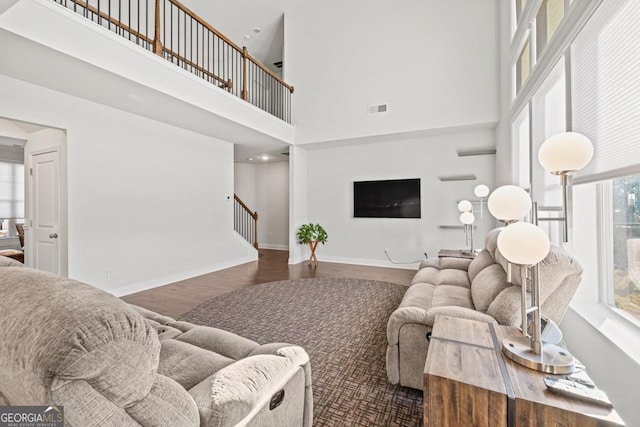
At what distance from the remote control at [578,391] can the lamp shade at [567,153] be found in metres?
0.79

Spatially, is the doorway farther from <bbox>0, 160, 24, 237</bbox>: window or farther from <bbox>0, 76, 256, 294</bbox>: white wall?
<bbox>0, 160, 24, 237</bbox>: window

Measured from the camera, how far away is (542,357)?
1102 mm

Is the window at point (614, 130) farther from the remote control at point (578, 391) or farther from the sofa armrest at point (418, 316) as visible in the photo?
the remote control at point (578, 391)

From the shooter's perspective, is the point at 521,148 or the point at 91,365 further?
the point at 521,148

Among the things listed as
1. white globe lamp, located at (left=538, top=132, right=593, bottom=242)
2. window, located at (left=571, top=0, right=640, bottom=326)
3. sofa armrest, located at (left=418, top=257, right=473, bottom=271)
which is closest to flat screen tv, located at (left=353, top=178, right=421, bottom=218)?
sofa armrest, located at (left=418, top=257, right=473, bottom=271)

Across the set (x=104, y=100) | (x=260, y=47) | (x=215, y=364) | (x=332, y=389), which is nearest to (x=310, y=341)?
(x=332, y=389)

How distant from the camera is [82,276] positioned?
356 cm

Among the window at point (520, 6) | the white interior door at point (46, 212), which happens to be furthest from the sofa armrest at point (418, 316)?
the white interior door at point (46, 212)

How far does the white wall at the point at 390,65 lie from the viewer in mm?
4688

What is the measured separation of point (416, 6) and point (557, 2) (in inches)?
138

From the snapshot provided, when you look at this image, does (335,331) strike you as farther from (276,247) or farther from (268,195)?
(268,195)

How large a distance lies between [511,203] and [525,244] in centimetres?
37

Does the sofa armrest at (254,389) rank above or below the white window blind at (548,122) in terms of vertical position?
below

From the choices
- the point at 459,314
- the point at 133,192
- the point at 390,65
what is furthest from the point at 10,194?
the point at 459,314
